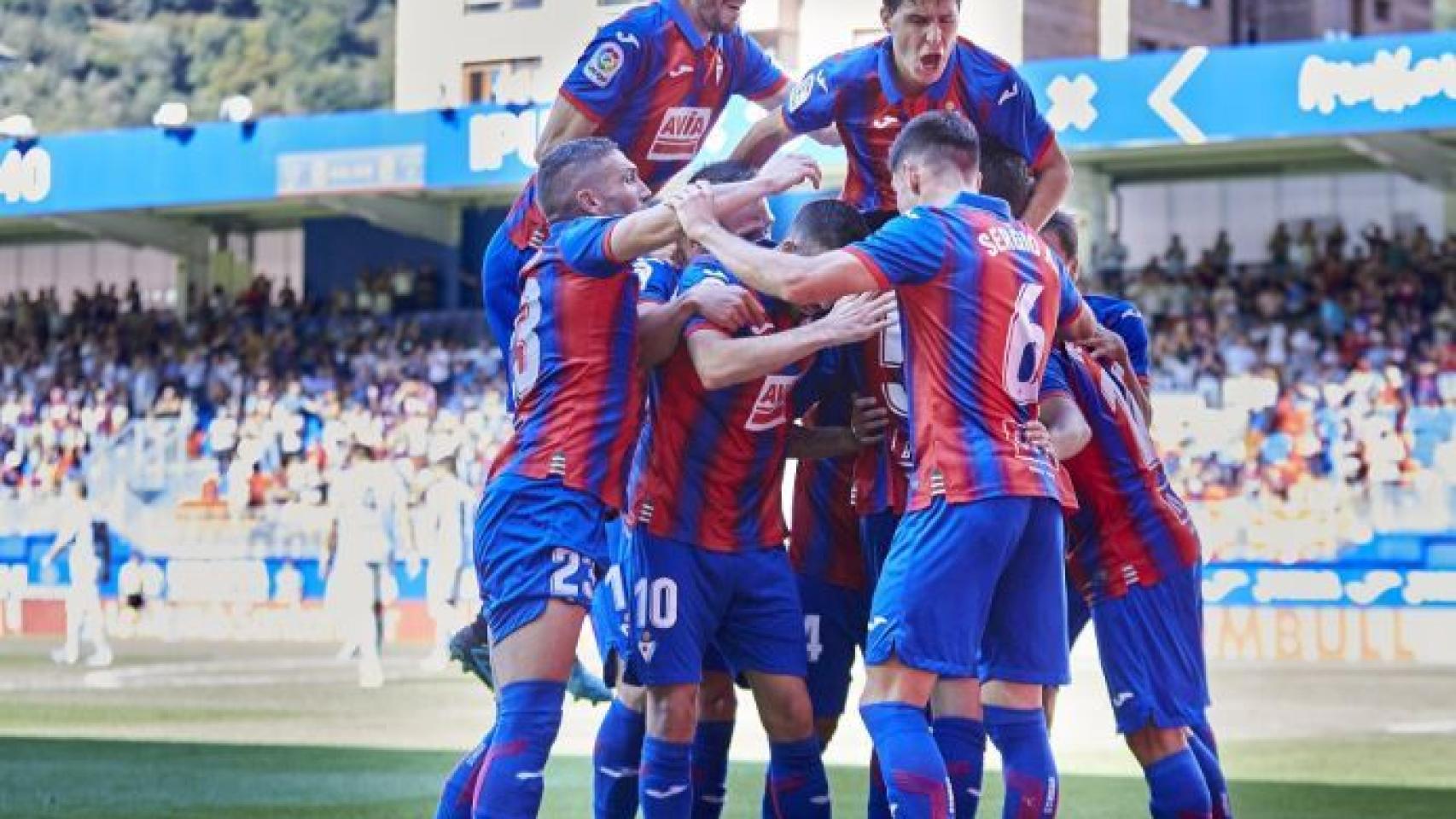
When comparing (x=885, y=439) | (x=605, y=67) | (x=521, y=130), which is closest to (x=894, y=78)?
(x=605, y=67)

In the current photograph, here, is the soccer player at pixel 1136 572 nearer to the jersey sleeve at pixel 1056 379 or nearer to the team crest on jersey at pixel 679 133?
the jersey sleeve at pixel 1056 379

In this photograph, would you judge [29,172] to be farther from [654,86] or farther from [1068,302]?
[1068,302]

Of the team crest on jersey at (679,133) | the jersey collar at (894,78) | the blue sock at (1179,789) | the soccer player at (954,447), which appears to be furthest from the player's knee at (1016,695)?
the team crest on jersey at (679,133)

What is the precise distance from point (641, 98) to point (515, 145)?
2479 cm

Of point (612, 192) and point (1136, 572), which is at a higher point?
point (612, 192)

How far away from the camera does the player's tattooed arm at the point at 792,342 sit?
7.12 meters

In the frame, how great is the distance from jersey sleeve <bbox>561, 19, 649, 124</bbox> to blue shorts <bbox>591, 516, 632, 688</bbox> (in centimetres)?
157

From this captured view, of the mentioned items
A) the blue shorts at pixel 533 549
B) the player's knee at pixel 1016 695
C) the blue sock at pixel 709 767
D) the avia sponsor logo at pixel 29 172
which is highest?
the avia sponsor logo at pixel 29 172

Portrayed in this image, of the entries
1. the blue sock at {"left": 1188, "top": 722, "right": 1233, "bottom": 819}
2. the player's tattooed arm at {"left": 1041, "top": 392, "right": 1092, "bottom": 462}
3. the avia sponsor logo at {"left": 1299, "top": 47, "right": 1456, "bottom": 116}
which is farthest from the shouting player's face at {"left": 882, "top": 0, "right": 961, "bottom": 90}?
the avia sponsor logo at {"left": 1299, "top": 47, "right": 1456, "bottom": 116}

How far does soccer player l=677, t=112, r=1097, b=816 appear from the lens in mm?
6770

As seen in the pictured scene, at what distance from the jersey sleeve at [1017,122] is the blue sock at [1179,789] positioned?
207 centimetres

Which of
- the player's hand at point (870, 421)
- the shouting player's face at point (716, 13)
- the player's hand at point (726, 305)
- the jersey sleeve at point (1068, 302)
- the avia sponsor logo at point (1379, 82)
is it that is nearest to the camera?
the jersey sleeve at point (1068, 302)

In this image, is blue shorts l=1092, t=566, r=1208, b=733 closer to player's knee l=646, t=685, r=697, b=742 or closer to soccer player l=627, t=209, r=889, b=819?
soccer player l=627, t=209, r=889, b=819

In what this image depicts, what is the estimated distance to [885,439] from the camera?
25.3ft
